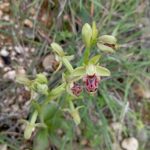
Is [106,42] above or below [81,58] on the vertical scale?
above

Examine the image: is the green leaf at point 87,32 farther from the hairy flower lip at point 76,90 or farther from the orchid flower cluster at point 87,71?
the hairy flower lip at point 76,90

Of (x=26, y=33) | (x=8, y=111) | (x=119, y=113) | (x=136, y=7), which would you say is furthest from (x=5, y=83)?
(x=136, y=7)

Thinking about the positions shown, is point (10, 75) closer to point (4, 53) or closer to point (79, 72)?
point (4, 53)

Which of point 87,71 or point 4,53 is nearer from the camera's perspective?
point 87,71

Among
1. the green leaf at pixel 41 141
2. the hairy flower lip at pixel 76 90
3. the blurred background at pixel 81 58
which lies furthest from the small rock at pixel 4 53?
the hairy flower lip at pixel 76 90

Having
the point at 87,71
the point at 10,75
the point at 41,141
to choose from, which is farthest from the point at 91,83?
the point at 10,75

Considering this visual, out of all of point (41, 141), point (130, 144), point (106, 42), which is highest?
point (106, 42)

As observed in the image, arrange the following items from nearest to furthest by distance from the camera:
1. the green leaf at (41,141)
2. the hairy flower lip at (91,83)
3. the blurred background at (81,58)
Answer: the hairy flower lip at (91,83), the green leaf at (41,141), the blurred background at (81,58)

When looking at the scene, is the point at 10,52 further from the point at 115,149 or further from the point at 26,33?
the point at 115,149
